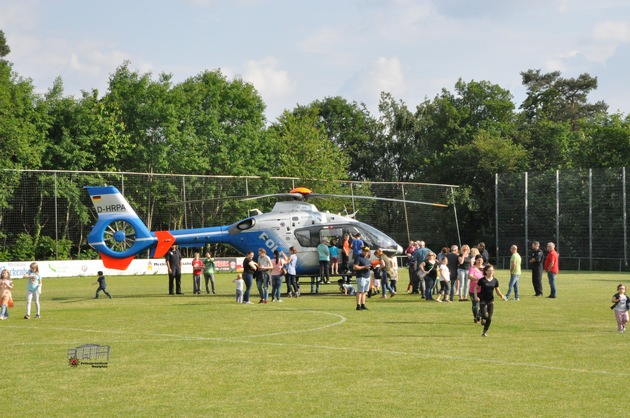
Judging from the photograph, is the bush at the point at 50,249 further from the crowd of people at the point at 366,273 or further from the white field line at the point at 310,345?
the white field line at the point at 310,345

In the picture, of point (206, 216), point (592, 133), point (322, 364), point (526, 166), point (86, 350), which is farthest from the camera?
point (526, 166)

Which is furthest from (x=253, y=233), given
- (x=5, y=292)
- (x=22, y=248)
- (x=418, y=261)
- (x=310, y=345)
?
(x=22, y=248)

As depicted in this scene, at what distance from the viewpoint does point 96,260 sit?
5159 centimetres

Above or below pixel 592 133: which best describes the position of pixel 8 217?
below

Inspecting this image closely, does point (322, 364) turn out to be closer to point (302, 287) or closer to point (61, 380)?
point (61, 380)

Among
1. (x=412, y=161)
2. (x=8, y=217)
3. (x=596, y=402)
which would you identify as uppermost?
(x=412, y=161)

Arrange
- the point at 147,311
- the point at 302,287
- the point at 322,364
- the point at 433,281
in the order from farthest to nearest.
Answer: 1. the point at 302,287
2. the point at 433,281
3. the point at 147,311
4. the point at 322,364

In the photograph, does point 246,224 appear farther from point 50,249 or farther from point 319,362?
point 50,249

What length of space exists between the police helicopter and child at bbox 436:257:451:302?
→ 4.15m

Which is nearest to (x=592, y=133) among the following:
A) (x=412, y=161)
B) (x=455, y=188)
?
(x=455, y=188)

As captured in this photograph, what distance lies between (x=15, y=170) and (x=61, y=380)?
1575 inches

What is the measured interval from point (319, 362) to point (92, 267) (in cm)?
3785

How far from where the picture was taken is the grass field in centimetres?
1182

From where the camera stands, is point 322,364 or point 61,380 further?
point 322,364
